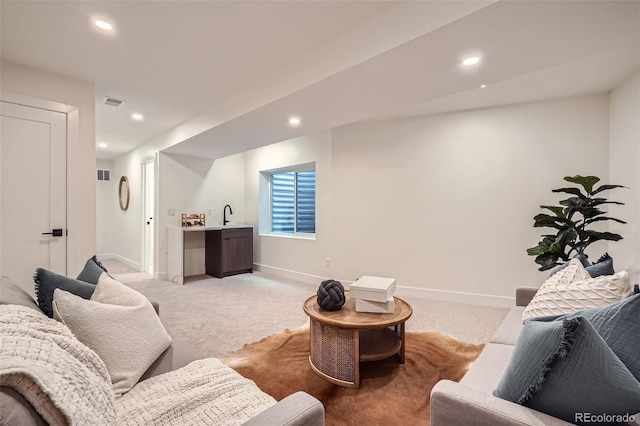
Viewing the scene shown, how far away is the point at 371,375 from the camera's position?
206 centimetres

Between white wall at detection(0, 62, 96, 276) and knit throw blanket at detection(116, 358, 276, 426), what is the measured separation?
246 centimetres

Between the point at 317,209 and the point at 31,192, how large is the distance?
3277 millimetres

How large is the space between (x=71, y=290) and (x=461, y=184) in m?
3.79

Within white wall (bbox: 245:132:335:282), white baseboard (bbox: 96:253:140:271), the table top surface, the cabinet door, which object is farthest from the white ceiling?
white baseboard (bbox: 96:253:140:271)

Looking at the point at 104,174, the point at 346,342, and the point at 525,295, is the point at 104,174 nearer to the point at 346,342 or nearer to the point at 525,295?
the point at 346,342

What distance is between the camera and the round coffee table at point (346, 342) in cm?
187

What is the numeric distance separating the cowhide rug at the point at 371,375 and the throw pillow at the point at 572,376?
3.01 feet

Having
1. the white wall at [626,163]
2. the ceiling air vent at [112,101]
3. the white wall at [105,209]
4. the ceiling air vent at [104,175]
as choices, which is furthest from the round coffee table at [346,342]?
the ceiling air vent at [104,175]

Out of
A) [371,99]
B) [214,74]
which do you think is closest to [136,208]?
[214,74]

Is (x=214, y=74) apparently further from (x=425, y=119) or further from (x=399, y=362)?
(x=399, y=362)

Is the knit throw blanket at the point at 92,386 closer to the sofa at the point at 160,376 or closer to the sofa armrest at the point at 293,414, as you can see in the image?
Result: the sofa at the point at 160,376

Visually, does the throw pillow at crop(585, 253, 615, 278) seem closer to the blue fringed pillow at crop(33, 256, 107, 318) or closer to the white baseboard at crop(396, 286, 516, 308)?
the white baseboard at crop(396, 286, 516, 308)

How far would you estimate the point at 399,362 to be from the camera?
7.27ft

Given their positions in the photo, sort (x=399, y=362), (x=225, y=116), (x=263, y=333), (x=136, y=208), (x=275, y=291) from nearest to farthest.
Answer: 1. (x=399, y=362)
2. (x=263, y=333)
3. (x=225, y=116)
4. (x=275, y=291)
5. (x=136, y=208)
